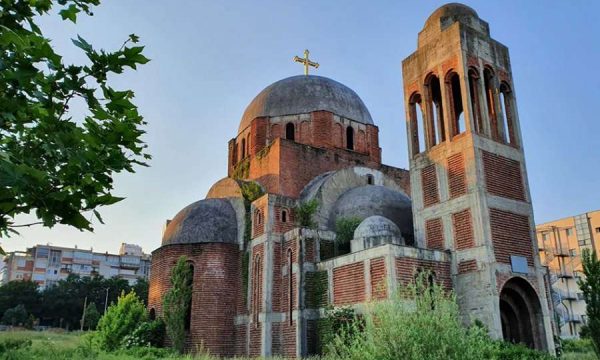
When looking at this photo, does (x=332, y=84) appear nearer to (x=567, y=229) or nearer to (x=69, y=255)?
(x=567, y=229)

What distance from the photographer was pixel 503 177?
16062 mm

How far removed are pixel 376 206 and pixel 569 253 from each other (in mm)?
30146

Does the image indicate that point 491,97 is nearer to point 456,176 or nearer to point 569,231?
point 456,176

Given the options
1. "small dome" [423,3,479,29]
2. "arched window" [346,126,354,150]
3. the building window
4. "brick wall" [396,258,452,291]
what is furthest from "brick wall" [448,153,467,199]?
the building window

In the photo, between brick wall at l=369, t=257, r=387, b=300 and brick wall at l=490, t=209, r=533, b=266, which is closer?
brick wall at l=369, t=257, r=387, b=300

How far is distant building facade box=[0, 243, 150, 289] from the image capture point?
70.9m

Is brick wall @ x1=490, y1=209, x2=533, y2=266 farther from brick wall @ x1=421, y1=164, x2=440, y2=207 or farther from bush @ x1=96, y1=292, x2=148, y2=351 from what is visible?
bush @ x1=96, y1=292, x2=148, y2=351

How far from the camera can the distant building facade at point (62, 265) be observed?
70.9 meters

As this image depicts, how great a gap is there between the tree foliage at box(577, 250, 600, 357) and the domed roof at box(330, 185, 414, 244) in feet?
19.6

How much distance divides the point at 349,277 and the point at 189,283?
6.68 metres

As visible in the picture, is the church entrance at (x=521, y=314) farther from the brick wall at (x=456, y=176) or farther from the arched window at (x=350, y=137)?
the arched window at (x=350, y=137)

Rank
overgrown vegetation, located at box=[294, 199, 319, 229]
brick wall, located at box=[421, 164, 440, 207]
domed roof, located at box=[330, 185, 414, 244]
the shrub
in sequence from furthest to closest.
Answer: the shrub, domed roof, located at box=[330, 185, 414, 244], overgrown vegetation, located at box=[294, 199, 319, 229], brick wall, located at box=[421, 164, 440, 207]

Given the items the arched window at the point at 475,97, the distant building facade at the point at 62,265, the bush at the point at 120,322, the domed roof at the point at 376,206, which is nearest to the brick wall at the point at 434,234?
the domed roof at the point at 376,206

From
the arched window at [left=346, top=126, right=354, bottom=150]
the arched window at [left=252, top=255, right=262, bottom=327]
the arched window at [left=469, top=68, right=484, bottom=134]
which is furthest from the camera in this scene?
the arched window at [left=346, top=126, right=354, bottom=150]
